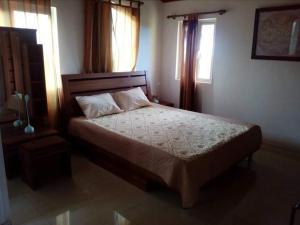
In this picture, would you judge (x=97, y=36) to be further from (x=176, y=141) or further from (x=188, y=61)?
(x=176, y=141)

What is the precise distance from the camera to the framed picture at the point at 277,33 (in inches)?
136

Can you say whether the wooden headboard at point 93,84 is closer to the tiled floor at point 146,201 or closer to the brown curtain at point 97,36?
the brown curtain at point 97,36

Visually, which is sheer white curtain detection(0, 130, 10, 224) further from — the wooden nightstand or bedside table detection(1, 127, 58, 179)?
bedside table detection(1, 127, 58, 179)

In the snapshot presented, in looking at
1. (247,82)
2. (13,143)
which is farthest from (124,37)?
(13,143)

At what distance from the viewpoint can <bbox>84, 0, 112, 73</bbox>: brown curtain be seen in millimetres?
3730

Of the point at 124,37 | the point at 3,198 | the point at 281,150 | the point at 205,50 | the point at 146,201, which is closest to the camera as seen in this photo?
the point at 3,198

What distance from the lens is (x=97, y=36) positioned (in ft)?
12.7

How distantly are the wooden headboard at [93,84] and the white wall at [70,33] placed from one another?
0.20m

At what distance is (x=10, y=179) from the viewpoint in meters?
2.81

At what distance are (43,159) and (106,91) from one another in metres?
1.68

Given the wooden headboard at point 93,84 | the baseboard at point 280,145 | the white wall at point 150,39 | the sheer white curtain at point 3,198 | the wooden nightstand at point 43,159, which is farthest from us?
the white wall at point 150,39

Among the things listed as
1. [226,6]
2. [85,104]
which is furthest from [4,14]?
[226,6]

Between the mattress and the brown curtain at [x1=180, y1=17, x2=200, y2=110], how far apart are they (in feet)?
2.98

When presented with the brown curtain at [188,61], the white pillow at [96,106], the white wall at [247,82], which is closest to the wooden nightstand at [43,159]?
the white pillow at [96,106]
